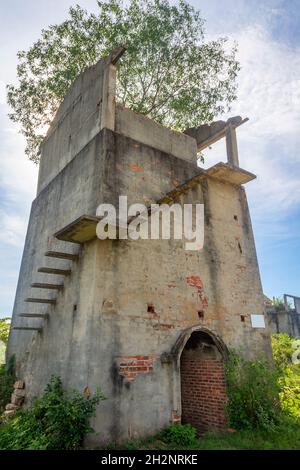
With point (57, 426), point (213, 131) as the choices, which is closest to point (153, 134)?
point (213, 131)

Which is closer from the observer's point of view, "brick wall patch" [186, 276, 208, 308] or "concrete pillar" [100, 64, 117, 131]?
"brick wall patch" [186, 276, 208, 308]

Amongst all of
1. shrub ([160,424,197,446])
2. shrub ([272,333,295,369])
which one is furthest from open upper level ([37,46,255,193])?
shrub ([272,333,295,369])

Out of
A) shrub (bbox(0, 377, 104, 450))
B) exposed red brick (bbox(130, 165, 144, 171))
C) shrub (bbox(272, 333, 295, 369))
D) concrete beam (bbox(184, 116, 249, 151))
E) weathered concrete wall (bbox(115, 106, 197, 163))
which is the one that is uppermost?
concrete beam (bbox(184, 116, 249, 151))

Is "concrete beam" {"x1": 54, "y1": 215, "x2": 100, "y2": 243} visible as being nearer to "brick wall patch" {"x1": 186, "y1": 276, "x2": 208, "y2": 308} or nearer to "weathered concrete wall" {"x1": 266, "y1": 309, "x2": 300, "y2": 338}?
"brick wall patch" {"x1": 186, "y1": 276, "x2": 208, "y2": 308}

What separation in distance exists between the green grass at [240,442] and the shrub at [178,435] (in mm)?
78

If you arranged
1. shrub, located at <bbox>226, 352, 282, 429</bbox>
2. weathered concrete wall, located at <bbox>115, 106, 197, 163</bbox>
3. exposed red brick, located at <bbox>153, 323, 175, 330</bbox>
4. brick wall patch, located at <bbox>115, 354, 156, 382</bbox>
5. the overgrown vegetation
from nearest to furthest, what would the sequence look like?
the overgrown vegetation < brick wall patch, located at <bbox>115, 354, 156, 382</bbox> < shrub, located at <bbox>226, 352, 282, 429</bbox> < exposed red brick, located at <bbox>153, 323, 175, 330</bbox> < weathered concrete wall, located at <bbox>115, 106, 197, 163</bbox>

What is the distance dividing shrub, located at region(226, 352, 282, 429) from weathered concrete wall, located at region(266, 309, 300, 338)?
13.0m

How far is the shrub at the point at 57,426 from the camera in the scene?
4562 millimetres

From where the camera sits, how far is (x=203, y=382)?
23.4 ft

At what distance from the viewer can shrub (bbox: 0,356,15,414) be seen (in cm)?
776

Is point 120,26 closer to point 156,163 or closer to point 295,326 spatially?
point 156,163

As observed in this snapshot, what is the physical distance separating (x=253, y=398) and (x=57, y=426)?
3760 millimetres

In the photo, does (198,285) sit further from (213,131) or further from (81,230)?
(213,131)

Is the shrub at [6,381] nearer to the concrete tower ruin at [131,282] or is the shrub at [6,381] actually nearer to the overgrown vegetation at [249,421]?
the concrete tower ruin at [131,282]
